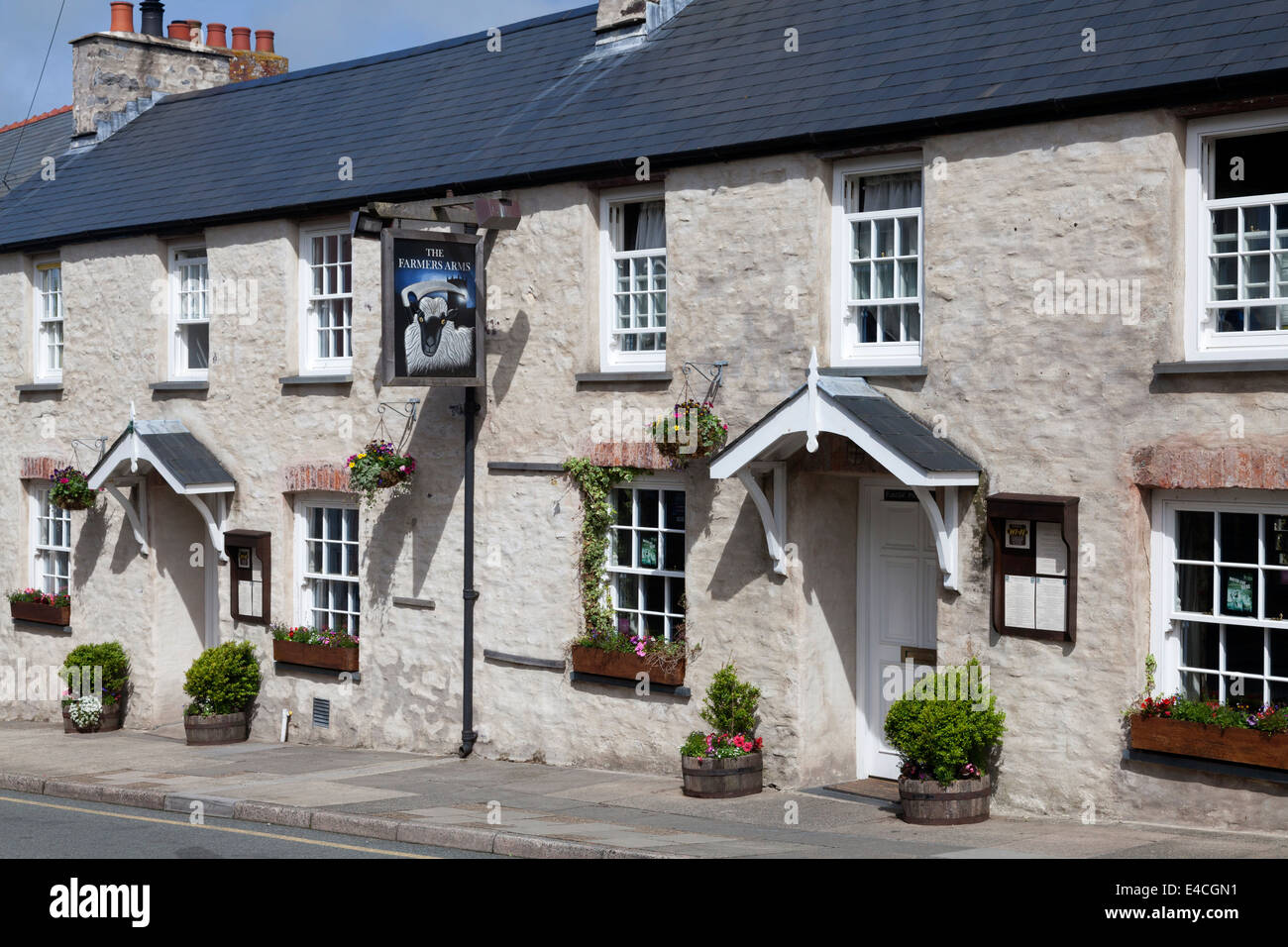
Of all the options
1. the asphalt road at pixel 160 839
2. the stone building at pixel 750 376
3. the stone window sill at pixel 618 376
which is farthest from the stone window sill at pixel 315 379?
the asphalt road at pixel 160 839

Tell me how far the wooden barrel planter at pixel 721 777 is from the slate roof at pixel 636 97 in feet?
16.5

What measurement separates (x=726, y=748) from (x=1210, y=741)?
3.90m

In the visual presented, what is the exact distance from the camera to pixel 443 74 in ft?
58.6

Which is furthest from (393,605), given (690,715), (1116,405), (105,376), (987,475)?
(1116,405)

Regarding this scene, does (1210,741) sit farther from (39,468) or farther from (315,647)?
(39,468)

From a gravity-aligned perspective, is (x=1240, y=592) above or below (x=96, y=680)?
above

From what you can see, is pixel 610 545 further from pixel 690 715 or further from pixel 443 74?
pixel 443 74

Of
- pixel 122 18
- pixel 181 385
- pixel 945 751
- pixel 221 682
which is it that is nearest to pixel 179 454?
pixel 181 385

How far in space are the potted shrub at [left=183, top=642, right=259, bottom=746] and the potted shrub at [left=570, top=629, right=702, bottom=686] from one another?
485cm

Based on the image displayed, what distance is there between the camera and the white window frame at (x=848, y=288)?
12430 mm

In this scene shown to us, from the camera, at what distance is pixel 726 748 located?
12812mm

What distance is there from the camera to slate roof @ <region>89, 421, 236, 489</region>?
17344 mm
